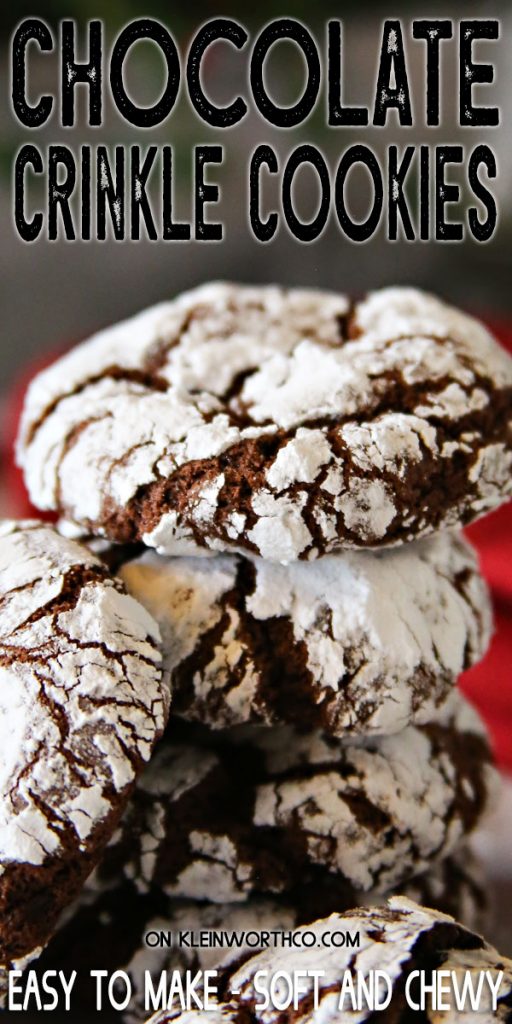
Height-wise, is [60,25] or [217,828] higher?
[60,25]

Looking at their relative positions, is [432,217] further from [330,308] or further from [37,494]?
[37,494]

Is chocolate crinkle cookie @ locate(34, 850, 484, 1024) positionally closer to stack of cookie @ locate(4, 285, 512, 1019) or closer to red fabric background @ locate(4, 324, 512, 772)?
stack of cookie @ locate(4, 285, 512, 1019)

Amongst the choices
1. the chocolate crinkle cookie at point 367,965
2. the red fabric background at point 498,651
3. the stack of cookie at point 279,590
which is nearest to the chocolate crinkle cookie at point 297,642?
the stack of cookie at point 279,590

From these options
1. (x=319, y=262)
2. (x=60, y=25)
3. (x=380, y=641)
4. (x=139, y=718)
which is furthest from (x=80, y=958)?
(x=319, y=262)

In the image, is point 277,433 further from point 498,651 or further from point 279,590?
point 498,651

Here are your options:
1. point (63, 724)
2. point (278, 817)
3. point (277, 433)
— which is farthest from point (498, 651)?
point (63, 724)
